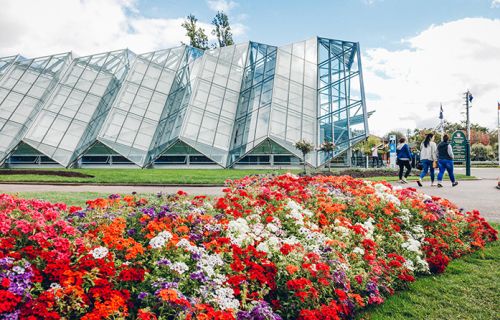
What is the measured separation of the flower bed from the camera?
276cm

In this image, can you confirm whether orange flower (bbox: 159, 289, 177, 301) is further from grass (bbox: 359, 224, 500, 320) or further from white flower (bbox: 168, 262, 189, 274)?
grass (bbox: 359, 224, 500, 320)

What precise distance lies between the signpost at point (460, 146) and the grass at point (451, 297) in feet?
51.2

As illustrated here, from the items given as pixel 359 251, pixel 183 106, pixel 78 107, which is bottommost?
pixel 359 251

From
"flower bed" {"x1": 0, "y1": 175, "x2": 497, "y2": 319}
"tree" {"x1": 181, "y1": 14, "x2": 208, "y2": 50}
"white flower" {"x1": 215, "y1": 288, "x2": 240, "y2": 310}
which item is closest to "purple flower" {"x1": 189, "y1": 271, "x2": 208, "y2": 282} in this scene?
"flower bed" {"x1": 0, "y1": 175, "x2": 497, "y2": 319}

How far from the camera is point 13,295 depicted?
2.54 meters

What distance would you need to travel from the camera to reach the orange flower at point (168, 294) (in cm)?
260

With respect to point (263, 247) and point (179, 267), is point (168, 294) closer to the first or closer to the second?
point (179, 267)

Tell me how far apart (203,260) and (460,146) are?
65.1 ft

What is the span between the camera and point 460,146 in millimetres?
18938

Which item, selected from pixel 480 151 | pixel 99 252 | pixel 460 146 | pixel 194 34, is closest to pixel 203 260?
pixel 99 252

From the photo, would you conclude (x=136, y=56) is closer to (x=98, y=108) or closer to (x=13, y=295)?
(x=98, y=108)

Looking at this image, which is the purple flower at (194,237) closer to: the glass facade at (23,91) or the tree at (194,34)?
the glass facade at (23,91)

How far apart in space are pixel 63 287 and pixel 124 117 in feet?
101

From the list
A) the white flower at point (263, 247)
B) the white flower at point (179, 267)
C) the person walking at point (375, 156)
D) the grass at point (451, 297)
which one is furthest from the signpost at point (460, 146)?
the white flower at point (179, 267)
